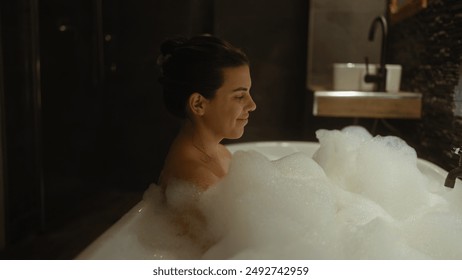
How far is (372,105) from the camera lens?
179 centimetres

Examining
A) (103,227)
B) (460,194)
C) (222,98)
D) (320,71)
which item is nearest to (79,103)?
(103,227)

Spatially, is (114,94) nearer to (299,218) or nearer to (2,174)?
(2,174)

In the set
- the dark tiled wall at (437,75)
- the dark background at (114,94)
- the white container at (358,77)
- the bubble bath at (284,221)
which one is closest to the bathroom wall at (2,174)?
the dark background at (114,94)

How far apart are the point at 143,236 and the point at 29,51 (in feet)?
3.92

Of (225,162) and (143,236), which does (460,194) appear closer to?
(225,162)

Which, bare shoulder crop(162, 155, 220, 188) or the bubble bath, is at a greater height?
bare shoulder crop(162, 155, 220, 188)

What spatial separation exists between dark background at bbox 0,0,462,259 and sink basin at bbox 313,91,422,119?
0.04 meters

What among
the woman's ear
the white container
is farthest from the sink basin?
the woman's ear

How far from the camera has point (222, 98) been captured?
118 cm

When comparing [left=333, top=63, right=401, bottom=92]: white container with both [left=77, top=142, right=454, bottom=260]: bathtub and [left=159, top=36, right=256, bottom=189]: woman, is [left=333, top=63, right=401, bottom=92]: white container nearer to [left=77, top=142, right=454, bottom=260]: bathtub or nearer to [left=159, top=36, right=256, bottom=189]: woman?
[left=77, top=142, right=454, bottom=260]: bathtub

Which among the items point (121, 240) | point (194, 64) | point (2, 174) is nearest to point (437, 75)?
point (194, 64)

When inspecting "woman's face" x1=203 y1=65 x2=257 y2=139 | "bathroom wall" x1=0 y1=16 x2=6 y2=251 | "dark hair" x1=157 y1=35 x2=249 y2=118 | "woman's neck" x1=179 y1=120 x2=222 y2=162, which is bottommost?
"bathroom wall" x1=0 y1=16 x2=6 y2=251

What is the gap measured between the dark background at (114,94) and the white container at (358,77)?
0.24 feet

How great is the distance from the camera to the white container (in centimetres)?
198
